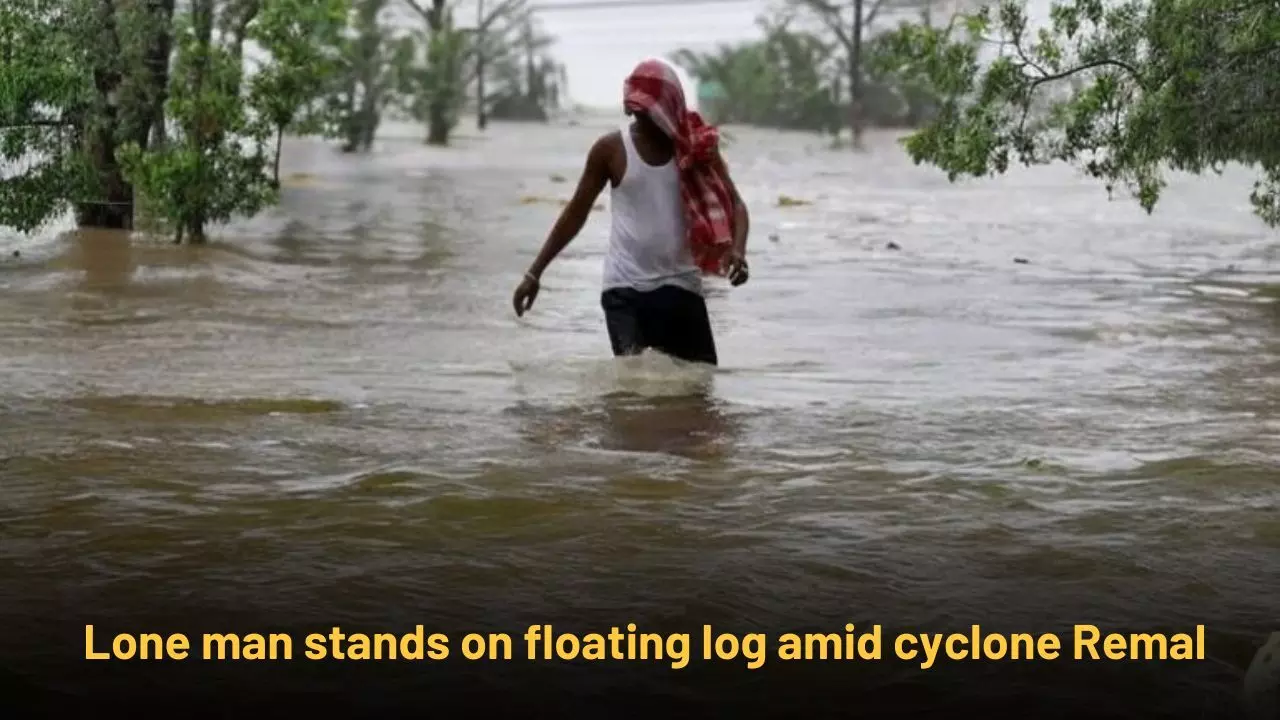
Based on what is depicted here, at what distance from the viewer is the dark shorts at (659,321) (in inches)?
247

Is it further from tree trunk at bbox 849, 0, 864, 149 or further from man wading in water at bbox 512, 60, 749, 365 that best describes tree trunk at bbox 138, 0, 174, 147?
tree trunk at bbox 849, 0, 864, 149

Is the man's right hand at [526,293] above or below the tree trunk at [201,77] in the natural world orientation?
below

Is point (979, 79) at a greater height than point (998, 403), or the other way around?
point (979, 79)

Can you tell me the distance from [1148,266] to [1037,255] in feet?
4.42

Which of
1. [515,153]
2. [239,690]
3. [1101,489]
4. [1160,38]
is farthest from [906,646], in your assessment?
[515,153]

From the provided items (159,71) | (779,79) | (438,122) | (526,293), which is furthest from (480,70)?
(526,293)

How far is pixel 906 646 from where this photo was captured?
11.5ft

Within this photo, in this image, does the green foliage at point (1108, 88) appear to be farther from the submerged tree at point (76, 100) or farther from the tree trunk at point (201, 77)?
the submerged tree at point (76, 100)

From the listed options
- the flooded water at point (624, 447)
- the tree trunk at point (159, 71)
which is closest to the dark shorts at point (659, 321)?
the flooded water at point (624, 447)

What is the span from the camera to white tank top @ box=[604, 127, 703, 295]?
6082 mm

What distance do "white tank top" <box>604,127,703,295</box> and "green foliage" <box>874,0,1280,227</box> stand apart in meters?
4.01

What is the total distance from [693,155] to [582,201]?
0.53 metres

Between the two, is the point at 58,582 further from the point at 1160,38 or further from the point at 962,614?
the point at 1160,38
